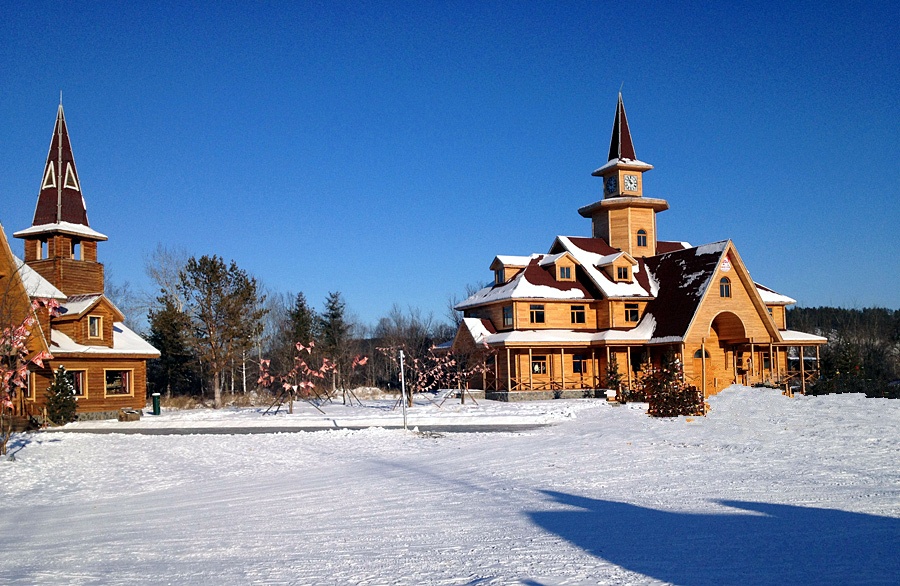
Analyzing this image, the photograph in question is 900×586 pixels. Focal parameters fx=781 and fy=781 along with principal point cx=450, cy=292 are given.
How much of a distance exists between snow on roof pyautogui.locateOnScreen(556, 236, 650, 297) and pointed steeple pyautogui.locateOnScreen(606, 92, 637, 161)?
21.8 ft

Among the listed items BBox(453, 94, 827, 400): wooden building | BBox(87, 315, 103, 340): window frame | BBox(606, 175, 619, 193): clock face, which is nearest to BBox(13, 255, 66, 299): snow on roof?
BBox(87, 315, 103, 340): window frame

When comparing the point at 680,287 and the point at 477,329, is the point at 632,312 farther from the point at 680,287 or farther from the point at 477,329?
the point at 477,329

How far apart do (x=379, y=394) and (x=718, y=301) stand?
58.7 feet

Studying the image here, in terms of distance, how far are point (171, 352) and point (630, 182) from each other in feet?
90.4

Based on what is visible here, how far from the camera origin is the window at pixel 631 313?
39750mm

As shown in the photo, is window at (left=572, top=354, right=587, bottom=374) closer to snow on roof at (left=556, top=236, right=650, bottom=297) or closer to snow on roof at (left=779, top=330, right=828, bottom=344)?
snow on roof at (left=556, top=236, right=650, bottom=297)

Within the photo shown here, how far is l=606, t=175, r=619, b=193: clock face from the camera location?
45.3 meters

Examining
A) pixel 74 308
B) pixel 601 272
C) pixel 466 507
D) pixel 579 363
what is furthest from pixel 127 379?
pixel 466 507

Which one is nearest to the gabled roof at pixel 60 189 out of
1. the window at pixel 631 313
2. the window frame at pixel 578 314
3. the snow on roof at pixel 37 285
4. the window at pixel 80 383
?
the snow on roof at pixel 37 285

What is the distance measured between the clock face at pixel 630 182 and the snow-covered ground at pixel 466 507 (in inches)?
986

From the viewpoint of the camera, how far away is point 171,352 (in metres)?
42.6

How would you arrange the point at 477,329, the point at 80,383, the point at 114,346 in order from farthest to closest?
the point at 477,329 → the point at 114,346 → the point at 80,383

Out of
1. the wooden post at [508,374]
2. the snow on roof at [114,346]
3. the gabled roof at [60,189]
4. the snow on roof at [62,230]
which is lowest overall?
the wooden post at [508,374]

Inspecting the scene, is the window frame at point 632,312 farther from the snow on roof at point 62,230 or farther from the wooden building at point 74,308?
the snow on roof at point 62,230
